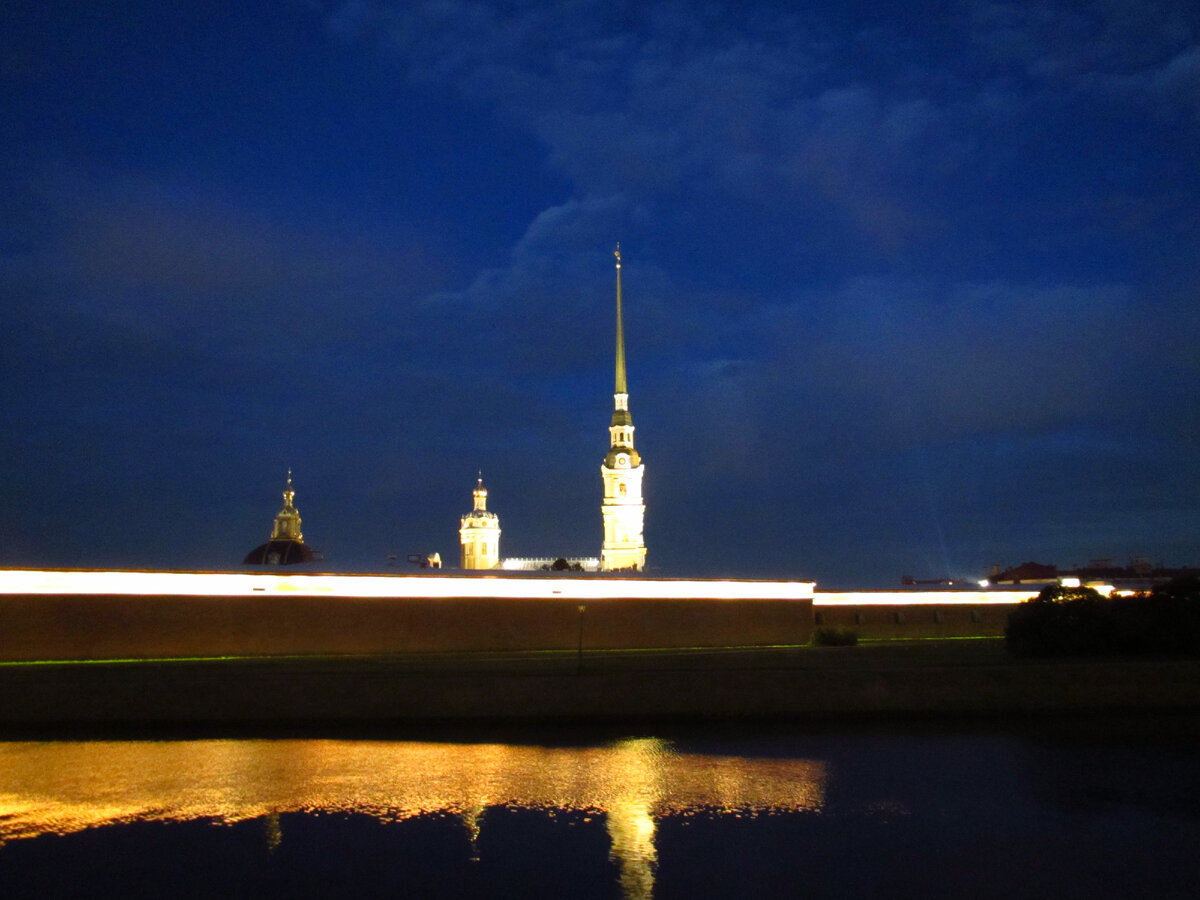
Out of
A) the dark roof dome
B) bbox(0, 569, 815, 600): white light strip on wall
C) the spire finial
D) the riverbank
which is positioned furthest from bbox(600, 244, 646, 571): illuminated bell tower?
the riverbank

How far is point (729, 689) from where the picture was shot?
920 inches

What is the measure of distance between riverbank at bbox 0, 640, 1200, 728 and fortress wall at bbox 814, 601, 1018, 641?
1843cm

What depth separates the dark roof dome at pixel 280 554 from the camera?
60031 mm

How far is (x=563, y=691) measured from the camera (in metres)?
22.9

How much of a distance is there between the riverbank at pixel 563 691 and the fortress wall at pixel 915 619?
18427 millimetres

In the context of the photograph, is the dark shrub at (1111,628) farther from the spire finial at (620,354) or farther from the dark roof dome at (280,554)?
the spire finial at (620,354)

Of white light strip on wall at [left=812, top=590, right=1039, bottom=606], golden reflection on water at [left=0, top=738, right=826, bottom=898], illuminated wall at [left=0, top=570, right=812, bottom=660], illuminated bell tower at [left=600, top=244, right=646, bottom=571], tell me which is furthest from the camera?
illuminated bell tower at [left=600, top=244, right=646, bottom=571]

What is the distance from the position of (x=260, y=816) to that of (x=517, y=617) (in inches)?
771

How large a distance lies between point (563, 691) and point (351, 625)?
11.2 meters

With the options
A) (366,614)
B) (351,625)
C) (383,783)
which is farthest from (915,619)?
(383,783)

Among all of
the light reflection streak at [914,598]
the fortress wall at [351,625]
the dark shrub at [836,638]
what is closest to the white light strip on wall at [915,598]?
the light reflection streak at [914,598]

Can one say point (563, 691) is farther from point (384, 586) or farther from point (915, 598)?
point (915, 598)

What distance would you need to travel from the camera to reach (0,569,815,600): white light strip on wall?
28656 mm

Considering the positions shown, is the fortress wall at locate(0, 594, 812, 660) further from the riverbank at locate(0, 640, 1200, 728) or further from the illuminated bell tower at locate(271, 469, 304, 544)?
the illuminated bell tower at locate(271, 469, 304, 544)
